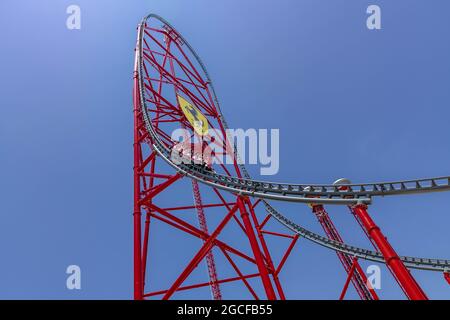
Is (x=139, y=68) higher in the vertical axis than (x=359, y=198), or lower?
higher

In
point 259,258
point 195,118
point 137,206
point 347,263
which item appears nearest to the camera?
point 259,258

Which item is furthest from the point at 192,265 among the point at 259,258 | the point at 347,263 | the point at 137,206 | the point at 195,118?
the point at 347,263

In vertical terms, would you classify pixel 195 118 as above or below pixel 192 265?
above

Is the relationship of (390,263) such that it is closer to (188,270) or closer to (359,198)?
(359,198)

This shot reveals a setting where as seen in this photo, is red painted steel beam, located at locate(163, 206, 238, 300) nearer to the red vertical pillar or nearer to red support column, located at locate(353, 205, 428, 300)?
the red vertical pillar

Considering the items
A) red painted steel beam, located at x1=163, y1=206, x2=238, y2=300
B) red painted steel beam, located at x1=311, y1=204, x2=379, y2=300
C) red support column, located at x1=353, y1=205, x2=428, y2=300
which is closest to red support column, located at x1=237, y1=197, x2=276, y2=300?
red painted steel beam, located at x1=163, y1=206, x2=238, y2=300

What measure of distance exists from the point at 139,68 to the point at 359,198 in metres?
9.86

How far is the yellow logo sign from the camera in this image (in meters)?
12.1

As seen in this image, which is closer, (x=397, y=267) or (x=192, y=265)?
(x=397, y=267)

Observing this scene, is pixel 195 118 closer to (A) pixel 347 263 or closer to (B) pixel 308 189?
(B) pixel 308 189

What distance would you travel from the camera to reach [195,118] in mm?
12453

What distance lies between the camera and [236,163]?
1234 centimetres
